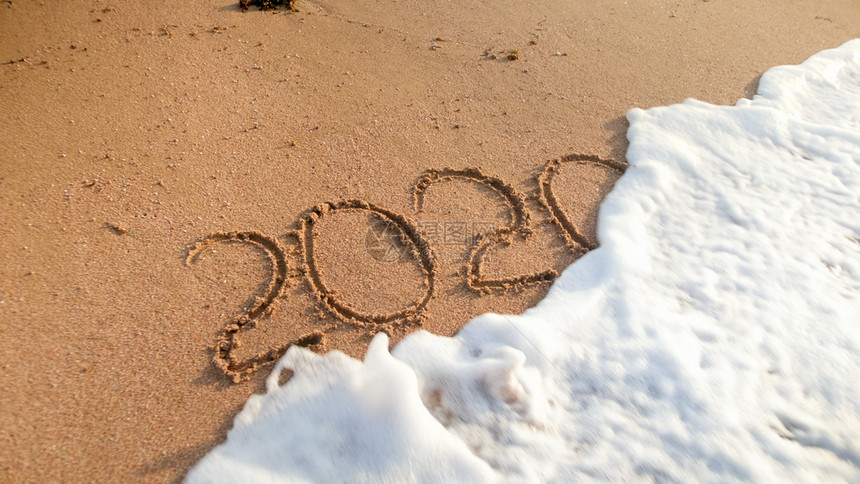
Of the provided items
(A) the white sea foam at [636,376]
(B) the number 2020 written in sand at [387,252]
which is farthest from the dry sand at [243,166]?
(A) the white sea foam at [636,376]

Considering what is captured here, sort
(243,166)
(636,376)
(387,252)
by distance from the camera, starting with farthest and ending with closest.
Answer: (243,166) → (387,252) → (636,376)

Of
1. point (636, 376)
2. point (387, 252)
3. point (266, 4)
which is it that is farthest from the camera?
point (266, 4)

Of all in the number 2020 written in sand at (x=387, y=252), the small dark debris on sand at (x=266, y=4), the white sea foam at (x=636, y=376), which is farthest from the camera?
the small dark debris on sand at (x=266, y=4)

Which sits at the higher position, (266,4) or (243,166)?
(266,4)

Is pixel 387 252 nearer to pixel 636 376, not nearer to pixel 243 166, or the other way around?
pixel 243 166

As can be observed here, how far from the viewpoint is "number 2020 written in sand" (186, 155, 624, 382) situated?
182 cm

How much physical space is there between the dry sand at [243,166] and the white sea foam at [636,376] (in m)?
0.14

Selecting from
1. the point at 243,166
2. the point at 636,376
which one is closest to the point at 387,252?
the point at 243,166

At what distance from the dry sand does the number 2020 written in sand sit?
0.02 m

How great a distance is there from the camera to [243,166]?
2.34 meters

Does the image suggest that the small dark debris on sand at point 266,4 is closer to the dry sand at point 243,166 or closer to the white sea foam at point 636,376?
the dry sand at point 243,166

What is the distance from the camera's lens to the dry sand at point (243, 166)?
1.66m

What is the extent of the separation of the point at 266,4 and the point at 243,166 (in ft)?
4.85

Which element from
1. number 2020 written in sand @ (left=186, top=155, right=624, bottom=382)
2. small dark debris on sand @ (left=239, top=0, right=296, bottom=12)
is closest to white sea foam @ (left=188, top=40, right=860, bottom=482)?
number 2020 written in sand @ (left=186, top=155, right=624, bottom=382)
